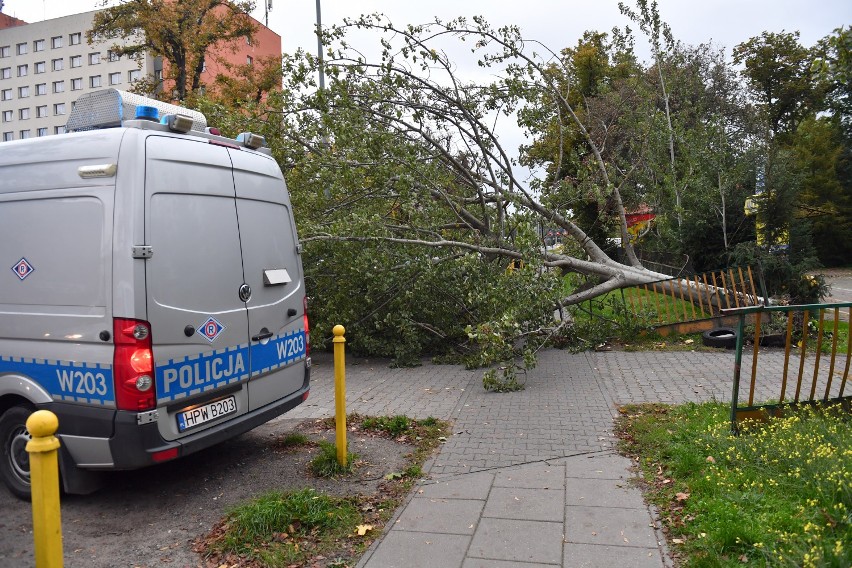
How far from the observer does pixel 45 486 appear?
8.16ft

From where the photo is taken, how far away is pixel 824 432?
446 cm

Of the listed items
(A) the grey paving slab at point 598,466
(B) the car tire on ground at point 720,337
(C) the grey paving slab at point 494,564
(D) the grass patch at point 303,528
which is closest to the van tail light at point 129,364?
(D) the grass patch at point 303,528

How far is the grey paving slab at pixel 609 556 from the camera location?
348 cm

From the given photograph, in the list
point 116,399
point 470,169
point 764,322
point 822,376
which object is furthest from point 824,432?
point 470,169

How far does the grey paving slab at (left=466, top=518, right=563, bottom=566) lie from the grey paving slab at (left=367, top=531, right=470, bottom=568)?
0.10 meters

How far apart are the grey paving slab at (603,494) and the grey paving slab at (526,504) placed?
10 centimetres

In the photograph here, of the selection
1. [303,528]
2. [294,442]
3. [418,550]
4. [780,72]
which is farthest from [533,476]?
[780,72]

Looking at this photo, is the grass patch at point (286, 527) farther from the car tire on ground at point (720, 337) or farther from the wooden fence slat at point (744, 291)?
the wooden fence slat at point (744, 291)

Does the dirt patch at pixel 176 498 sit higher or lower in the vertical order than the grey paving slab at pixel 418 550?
lower

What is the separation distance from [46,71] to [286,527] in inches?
3257

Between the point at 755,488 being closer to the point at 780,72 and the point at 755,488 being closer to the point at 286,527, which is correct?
the point at 286,527

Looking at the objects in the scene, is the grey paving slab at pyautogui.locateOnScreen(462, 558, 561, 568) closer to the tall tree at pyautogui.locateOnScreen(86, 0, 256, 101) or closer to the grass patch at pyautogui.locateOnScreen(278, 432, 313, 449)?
the grass patch at pyautogui.locateOnScreen(278, 432, 313, 449)

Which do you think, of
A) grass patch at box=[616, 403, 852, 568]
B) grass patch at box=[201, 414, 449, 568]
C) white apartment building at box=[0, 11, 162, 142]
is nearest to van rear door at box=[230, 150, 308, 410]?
grass patch at box=[201, 414, 449, 568]

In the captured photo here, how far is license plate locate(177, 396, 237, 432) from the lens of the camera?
4.36 metres
